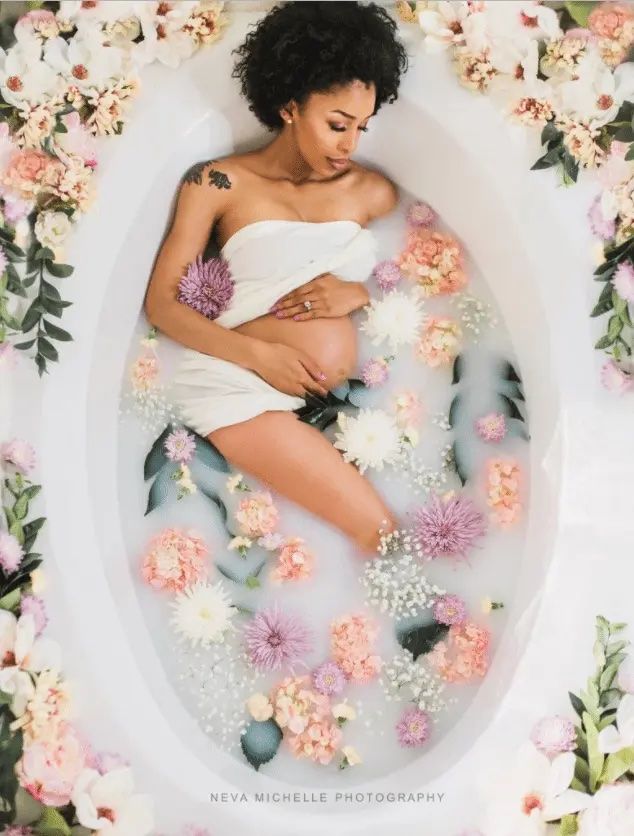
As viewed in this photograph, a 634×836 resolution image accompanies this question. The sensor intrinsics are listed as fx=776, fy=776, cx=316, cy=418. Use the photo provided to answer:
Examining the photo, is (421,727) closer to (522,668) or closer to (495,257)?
(522,668)

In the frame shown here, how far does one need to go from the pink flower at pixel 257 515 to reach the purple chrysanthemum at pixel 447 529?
8.0 inches

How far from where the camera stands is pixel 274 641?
1064 millimetres

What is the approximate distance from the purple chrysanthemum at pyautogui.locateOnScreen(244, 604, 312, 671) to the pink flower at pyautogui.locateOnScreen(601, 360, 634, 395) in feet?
1.77

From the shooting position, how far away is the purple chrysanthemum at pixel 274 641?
106 cm

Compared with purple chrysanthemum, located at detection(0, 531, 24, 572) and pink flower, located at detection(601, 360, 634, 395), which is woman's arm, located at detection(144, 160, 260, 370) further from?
pink flower, located at detection(601, 360, 634, 395)

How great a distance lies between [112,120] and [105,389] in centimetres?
37

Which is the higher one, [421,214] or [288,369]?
[421,214]

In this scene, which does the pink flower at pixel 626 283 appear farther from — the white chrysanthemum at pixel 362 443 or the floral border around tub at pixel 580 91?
the white chrysanthemum at pixel 362 443

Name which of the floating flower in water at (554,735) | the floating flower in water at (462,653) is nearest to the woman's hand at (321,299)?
the floating flower in water at (462,653)

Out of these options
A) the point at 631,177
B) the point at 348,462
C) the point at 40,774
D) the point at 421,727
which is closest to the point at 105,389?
the point at 348,462

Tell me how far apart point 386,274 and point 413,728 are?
24.8 inches

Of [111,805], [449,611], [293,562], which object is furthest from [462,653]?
[111,805]

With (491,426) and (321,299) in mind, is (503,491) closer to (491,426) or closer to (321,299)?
(491,426)

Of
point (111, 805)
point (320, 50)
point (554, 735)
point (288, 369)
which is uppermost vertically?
point (320, 50)
